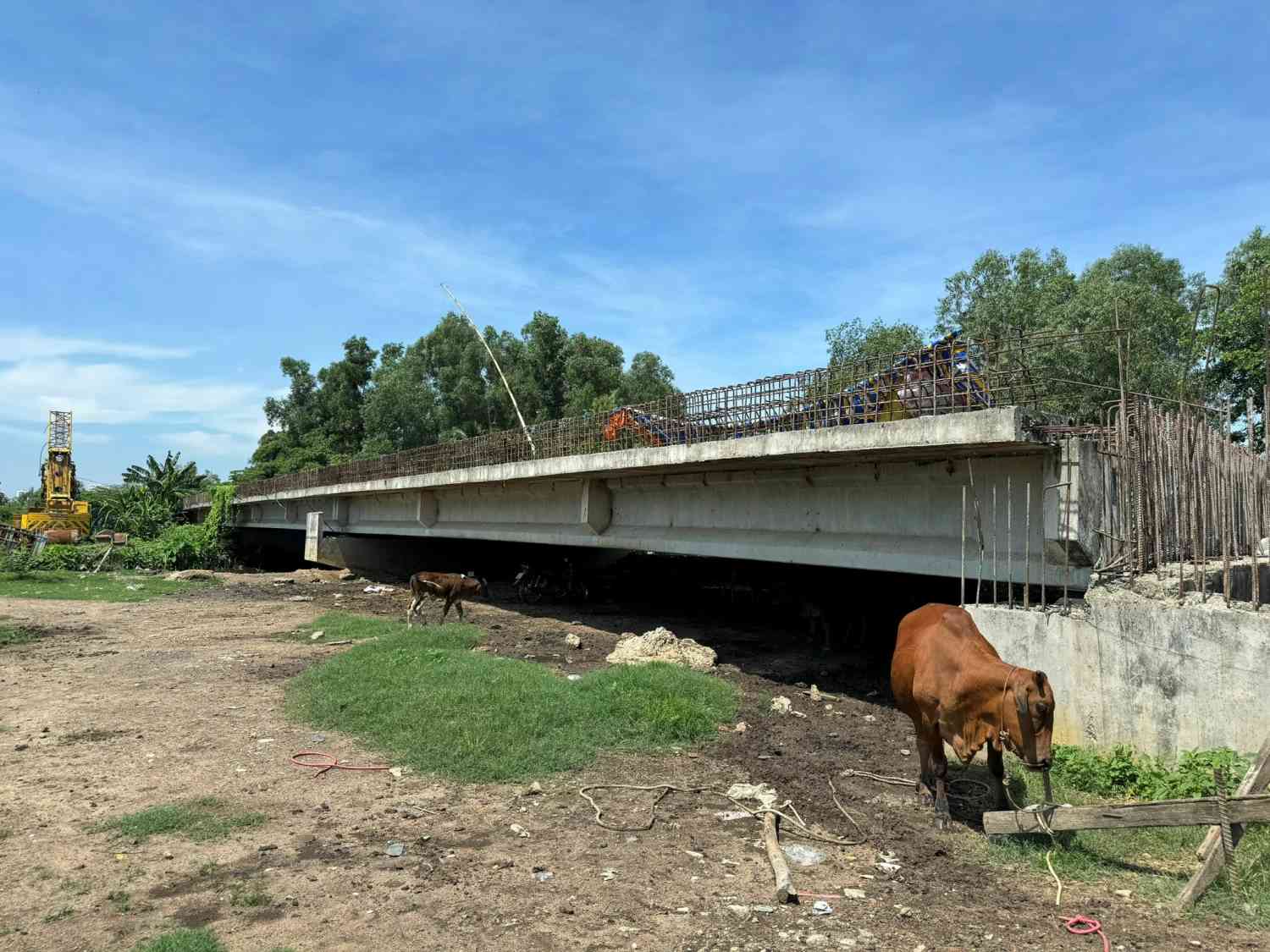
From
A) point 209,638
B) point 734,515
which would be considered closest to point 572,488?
point 734,515

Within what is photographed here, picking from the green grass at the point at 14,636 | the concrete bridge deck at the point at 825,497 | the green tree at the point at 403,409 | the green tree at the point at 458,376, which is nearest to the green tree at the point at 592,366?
the green tree at the point at 458,376

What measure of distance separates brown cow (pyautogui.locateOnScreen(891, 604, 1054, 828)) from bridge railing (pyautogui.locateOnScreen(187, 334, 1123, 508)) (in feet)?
10.9

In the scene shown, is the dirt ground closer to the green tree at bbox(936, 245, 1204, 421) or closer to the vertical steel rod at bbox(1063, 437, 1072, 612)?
the vertical steel rod at bbox(1063, 437, 1072, 612)

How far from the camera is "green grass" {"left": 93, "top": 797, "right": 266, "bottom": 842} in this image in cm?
684

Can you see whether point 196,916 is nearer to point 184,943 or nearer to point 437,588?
point 184,943

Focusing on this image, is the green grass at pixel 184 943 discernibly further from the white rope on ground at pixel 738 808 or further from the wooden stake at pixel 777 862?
the wooden stake at pixel 777 862

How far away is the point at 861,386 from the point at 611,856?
770 centimetres

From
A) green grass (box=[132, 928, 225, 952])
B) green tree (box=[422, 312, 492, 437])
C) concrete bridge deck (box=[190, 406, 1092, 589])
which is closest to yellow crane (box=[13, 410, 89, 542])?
green tree (box=[422, 312, 492, 437])

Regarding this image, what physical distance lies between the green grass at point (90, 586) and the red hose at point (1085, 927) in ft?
92.0

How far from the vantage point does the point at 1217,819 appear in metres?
5.01

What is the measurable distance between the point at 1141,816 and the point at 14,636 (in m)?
21.2

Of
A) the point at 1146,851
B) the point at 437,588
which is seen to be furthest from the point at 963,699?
the point at 437,588

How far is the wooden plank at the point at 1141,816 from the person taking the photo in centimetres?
494

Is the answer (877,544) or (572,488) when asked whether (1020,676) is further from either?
(572,488)
